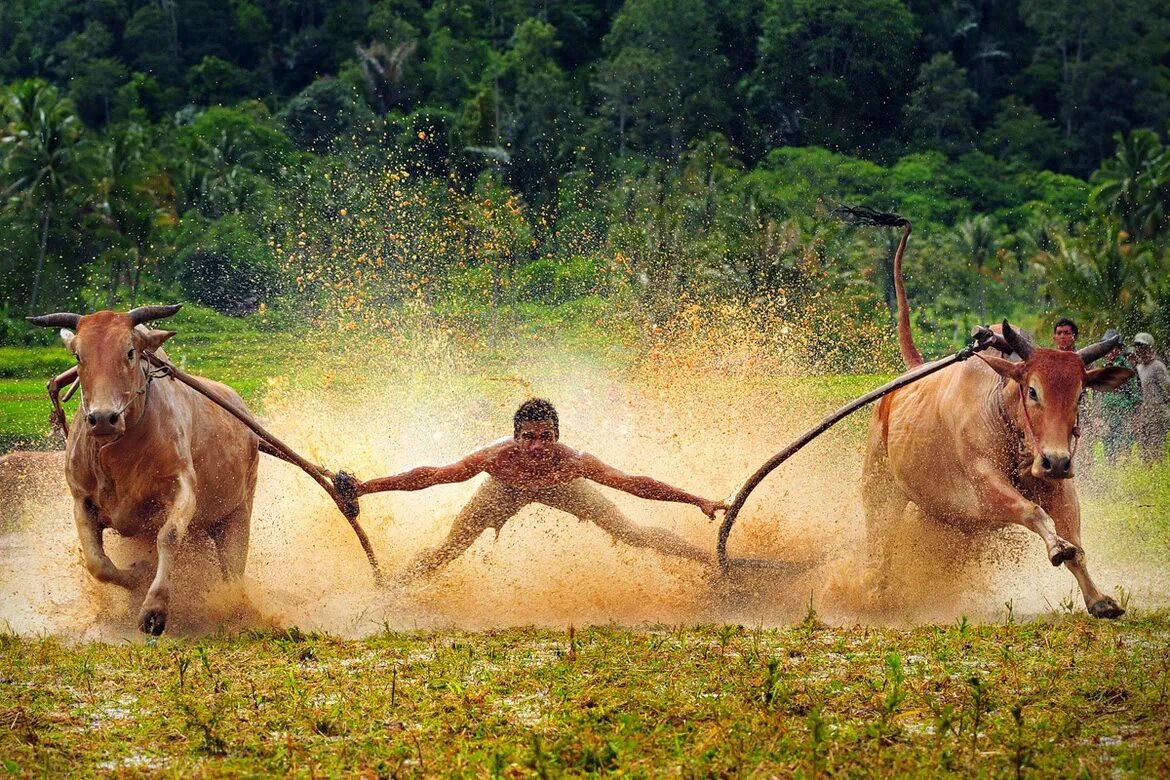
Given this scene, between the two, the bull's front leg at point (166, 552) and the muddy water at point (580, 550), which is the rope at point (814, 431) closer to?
the muddy water at point (580, 550)

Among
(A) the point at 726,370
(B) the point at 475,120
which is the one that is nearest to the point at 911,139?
(B) the point at 475,120

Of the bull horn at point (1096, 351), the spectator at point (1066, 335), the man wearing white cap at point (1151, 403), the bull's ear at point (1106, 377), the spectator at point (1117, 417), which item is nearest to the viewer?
Result: the bull's ear at point (1106, 377)

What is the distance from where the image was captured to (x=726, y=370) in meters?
14.4

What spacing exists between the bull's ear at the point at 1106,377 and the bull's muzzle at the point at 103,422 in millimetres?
5207

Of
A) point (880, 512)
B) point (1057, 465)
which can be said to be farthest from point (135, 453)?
point (1057, 465)

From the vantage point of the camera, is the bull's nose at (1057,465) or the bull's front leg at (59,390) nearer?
the bull's nose at (1057,465)

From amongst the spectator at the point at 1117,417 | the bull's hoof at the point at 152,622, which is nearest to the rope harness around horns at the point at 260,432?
A: the bull's hoof at the point at 152,622

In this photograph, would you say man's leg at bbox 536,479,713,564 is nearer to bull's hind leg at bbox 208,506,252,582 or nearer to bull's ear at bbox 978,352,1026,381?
bull's hind leg at bbox 208,506,252,582

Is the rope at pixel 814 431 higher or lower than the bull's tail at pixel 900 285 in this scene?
lower

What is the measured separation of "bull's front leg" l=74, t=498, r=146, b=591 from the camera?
29.0 feet

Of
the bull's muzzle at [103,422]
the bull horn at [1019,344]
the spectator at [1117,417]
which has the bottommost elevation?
the bull's muzzle at [103,422]

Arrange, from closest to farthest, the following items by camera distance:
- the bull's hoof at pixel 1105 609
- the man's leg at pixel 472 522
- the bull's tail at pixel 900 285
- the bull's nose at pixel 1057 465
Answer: the bull's hoof at pixel 1105 609 < the bull's nose at pixel 1057 465 < the man's leg at pixel 472 522 < the bull's tail at pixel 900 285

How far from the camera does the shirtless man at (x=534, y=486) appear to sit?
9672 mm

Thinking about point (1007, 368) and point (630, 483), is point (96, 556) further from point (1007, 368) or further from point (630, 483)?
point (1007, 368)
